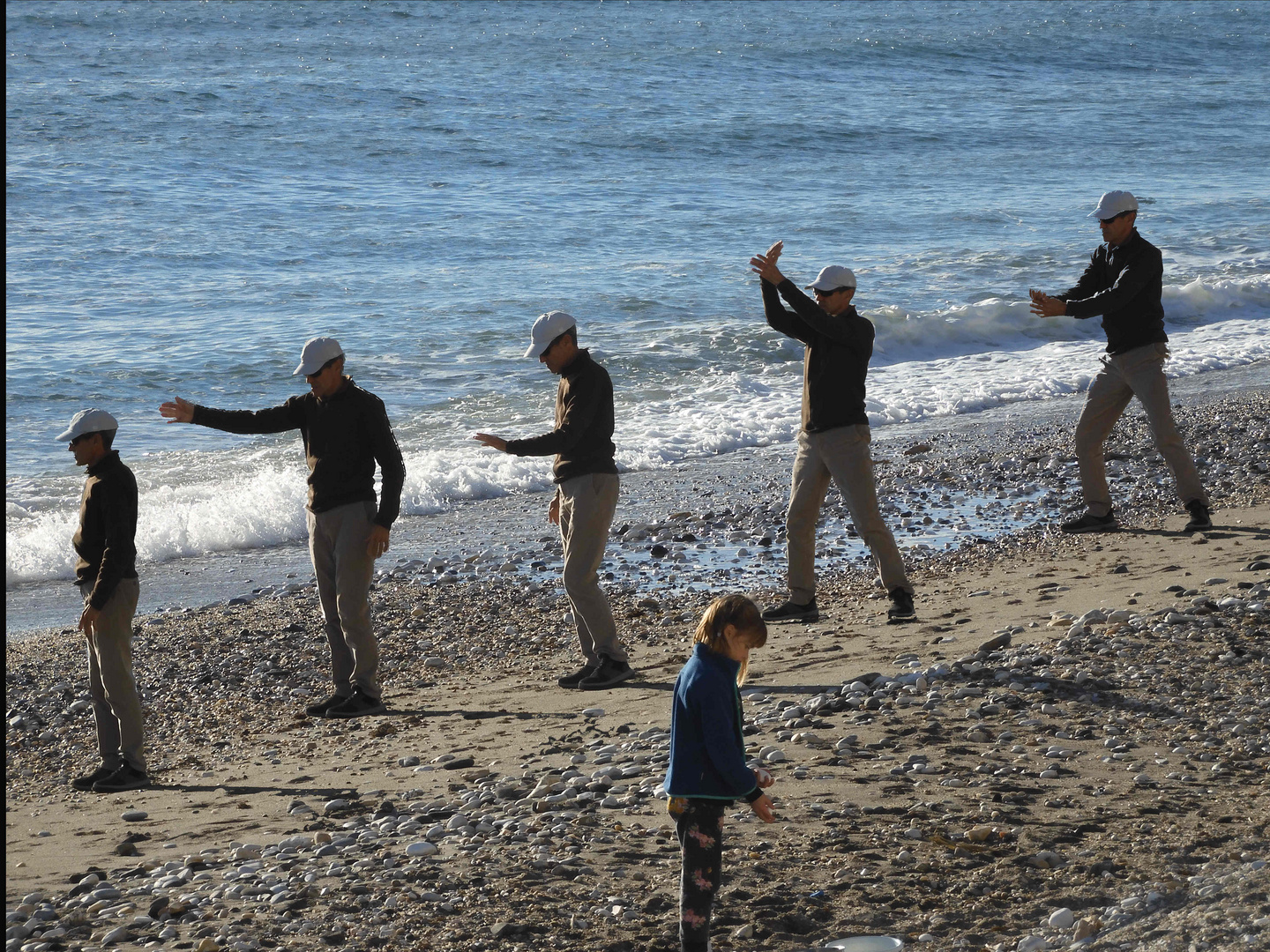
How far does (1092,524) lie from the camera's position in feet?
29.5

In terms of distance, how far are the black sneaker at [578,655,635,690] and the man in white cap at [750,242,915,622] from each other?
1.21 meters

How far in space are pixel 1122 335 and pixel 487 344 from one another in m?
11.3

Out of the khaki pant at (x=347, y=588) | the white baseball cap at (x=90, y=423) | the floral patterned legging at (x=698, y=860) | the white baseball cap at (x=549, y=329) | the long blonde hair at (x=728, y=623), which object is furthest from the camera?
the khaki pant at (x=347, y=588)

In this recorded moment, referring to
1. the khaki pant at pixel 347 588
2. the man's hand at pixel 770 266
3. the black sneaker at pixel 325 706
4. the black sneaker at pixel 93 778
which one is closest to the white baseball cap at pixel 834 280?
the man's hand at pixel 770 266

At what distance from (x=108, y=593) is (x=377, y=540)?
1.27 meters

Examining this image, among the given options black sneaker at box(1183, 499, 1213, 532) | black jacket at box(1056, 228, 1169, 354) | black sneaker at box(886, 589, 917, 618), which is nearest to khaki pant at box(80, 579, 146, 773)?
black sneaker at box(886, 589, 917, 618)

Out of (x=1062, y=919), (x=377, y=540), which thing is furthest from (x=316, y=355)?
(x=1062, y=919)

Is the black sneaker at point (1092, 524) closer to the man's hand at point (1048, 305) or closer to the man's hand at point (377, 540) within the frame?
the man's hand at point (1048, 305)

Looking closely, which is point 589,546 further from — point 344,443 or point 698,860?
point 698,860

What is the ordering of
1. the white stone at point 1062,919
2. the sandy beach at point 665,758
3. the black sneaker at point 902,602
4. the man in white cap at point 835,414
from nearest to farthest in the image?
the white stone at point 1062,919, the sandy beach at point 665,758, the man in white cap at point 835,414, the black sneaker at point 902,602

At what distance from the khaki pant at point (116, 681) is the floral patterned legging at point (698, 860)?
3.50 metres

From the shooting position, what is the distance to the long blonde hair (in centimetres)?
366

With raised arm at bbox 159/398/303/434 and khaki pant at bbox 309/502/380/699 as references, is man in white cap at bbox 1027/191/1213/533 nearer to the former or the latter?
khaki pant at bbox 309/502/380/699

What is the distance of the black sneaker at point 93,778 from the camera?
250 inches
